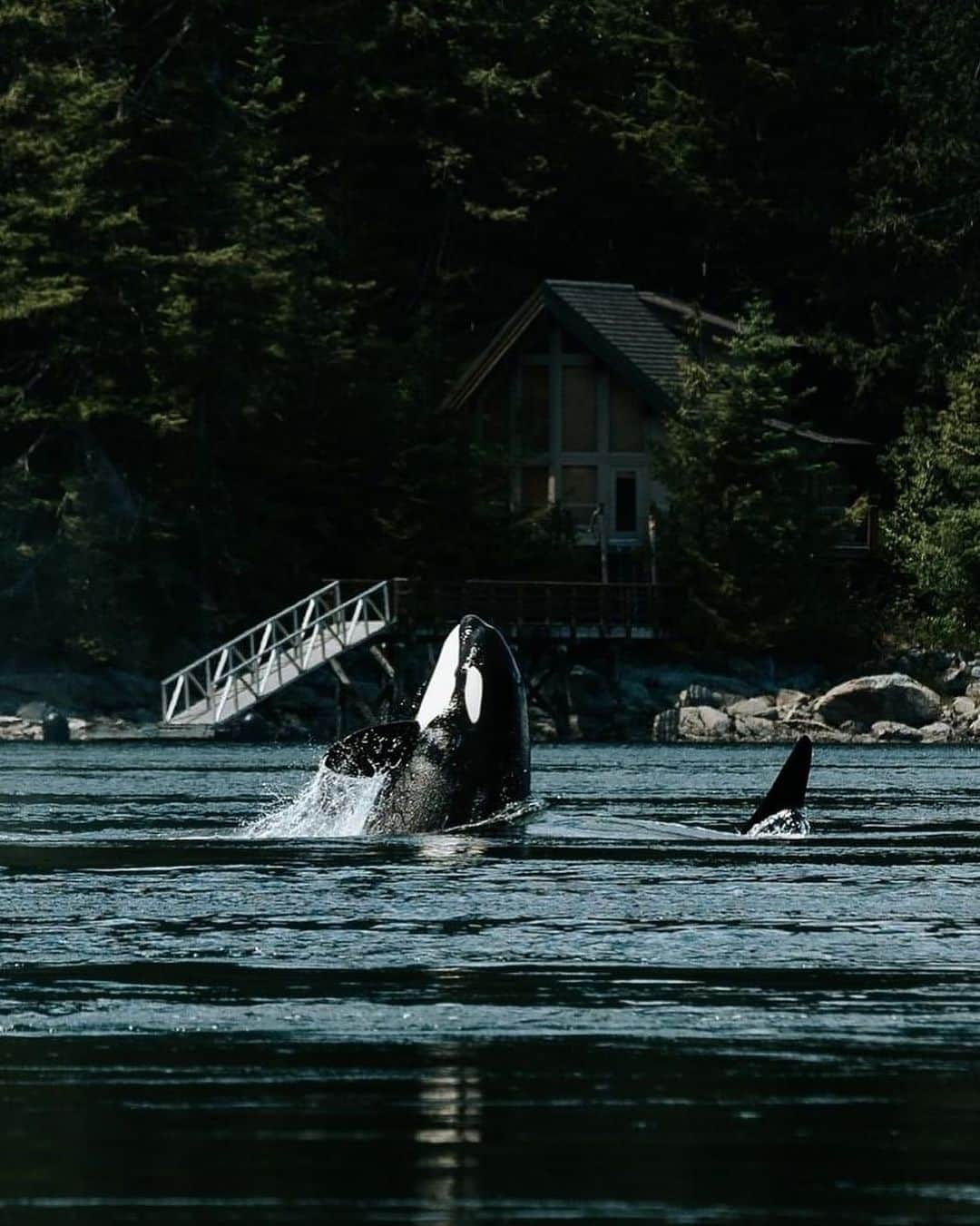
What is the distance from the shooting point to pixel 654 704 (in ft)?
259

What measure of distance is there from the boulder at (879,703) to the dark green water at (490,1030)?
1858 inches

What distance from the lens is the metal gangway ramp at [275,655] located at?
7012 cm

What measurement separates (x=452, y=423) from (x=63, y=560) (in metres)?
11.1

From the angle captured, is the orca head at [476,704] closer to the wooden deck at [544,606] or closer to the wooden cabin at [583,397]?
the wooden deck at [544,606]

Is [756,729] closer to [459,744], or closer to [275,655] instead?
[275,655]

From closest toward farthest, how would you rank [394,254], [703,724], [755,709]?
[703,724]
[755,709]
[394,254]

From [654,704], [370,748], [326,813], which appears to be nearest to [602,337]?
[654,704]

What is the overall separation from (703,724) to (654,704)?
3.48m

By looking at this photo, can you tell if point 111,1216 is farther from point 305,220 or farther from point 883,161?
point 883,161

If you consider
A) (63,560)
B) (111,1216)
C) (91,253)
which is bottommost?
(111,1216)

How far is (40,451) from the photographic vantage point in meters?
76.9

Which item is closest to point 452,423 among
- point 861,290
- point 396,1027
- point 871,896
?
point 861,290

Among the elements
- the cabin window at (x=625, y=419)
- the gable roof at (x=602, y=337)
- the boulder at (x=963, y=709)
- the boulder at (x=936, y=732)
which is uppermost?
the gable roof at (x=602, y=337)

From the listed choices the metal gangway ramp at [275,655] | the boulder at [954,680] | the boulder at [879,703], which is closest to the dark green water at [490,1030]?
the metal gangway ramp at [275,655]
